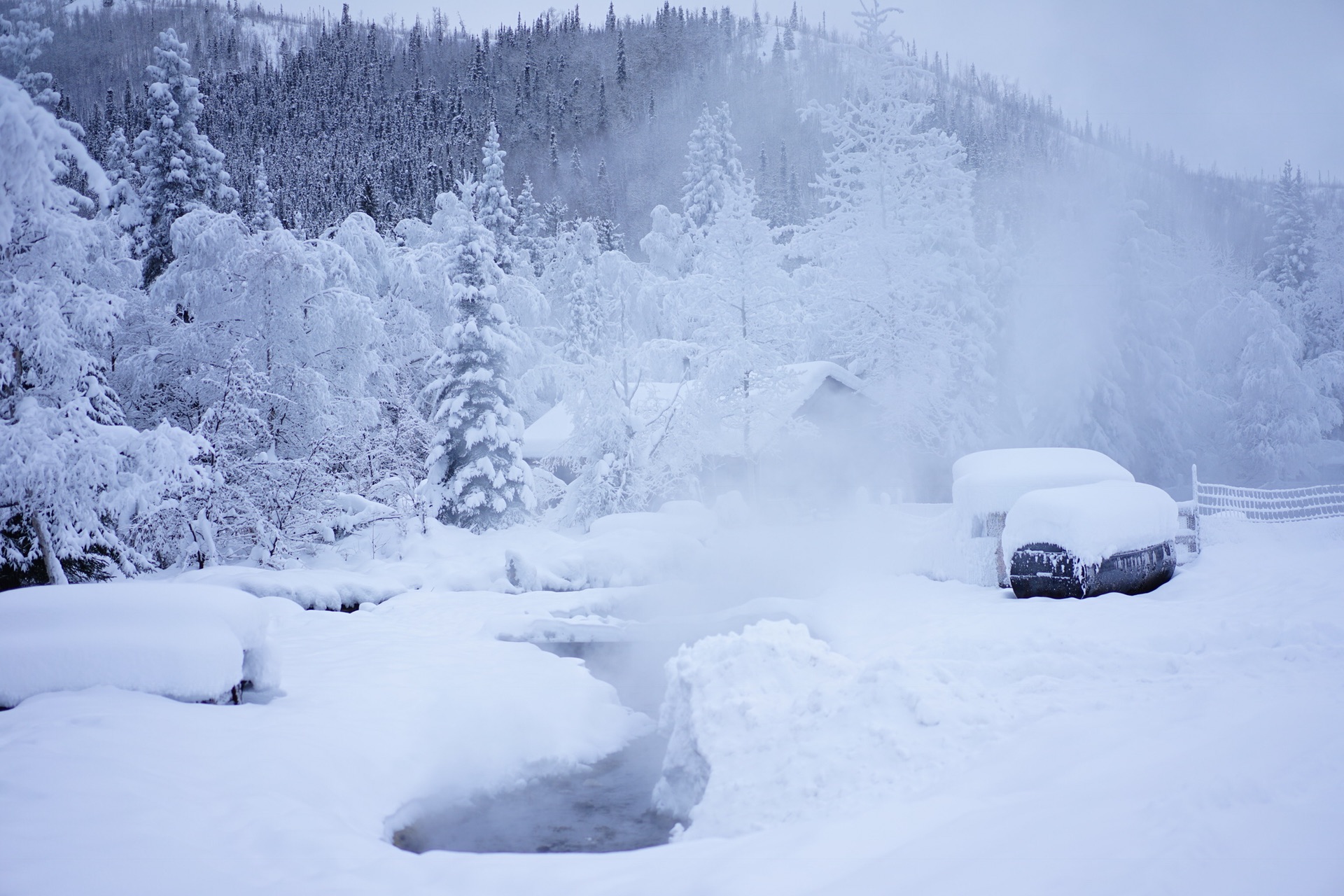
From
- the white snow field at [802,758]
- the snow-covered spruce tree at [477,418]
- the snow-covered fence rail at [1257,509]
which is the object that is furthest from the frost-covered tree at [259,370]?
the snow-covered fence rail at [1257,509]

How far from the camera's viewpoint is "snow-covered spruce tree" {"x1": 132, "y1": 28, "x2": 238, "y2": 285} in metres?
20.8

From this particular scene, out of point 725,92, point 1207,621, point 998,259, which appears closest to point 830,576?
point 1207,621

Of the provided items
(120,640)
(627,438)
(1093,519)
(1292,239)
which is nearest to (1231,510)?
(1093,519)

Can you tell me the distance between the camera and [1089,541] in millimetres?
10789

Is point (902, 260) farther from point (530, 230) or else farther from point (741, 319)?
point (530, 230)

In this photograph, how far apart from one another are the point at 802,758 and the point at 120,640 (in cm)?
608

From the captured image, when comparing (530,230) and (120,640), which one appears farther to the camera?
(530,230)

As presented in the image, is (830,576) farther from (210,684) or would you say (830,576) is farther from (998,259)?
(998,259)

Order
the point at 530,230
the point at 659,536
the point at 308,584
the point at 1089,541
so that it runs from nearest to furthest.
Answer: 1. the point at 1089,541
2. the point at 308,584
3. the point at 659,536
4. the point at 530,230

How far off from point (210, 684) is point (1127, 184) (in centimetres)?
3592

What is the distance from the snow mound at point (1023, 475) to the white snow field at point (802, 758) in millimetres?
2312

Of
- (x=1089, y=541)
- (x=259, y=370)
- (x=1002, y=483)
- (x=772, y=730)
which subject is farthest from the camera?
(x=259, y=370)

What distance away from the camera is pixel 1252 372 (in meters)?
32.2

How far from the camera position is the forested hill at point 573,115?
65.4 m
